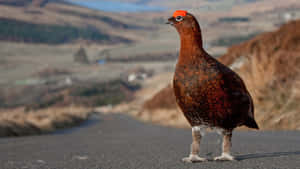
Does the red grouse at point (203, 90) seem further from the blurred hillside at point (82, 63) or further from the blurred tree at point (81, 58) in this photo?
the blurred tree at point (81, 58)

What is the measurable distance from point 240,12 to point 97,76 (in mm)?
123099

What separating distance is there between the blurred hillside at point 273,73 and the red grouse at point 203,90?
431cm

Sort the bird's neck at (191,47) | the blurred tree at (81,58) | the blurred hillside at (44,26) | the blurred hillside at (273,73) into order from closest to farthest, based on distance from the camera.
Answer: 1. the bird's neck at (191,47)
2. the blurred hillside at (273,73)
3. the blurred tree at (81,58)
4. the blurred hillside at (44,26)

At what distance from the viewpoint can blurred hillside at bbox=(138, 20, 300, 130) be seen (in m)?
7.88

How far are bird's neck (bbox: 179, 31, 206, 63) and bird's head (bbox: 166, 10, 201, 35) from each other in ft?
0.10

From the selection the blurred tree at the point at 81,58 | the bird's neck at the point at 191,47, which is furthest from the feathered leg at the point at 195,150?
the blurred tree at the point at 81,58

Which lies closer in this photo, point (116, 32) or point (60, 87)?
point (60, 87)

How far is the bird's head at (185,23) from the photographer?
10.2 ft

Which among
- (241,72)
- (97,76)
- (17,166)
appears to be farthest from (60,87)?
(17,166)

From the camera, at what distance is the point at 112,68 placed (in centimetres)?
9500

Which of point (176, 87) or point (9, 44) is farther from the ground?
point (9, 44)

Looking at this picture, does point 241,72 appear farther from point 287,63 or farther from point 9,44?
point 9,44

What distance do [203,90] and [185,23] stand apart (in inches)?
21.6

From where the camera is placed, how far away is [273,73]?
30.9 feet
